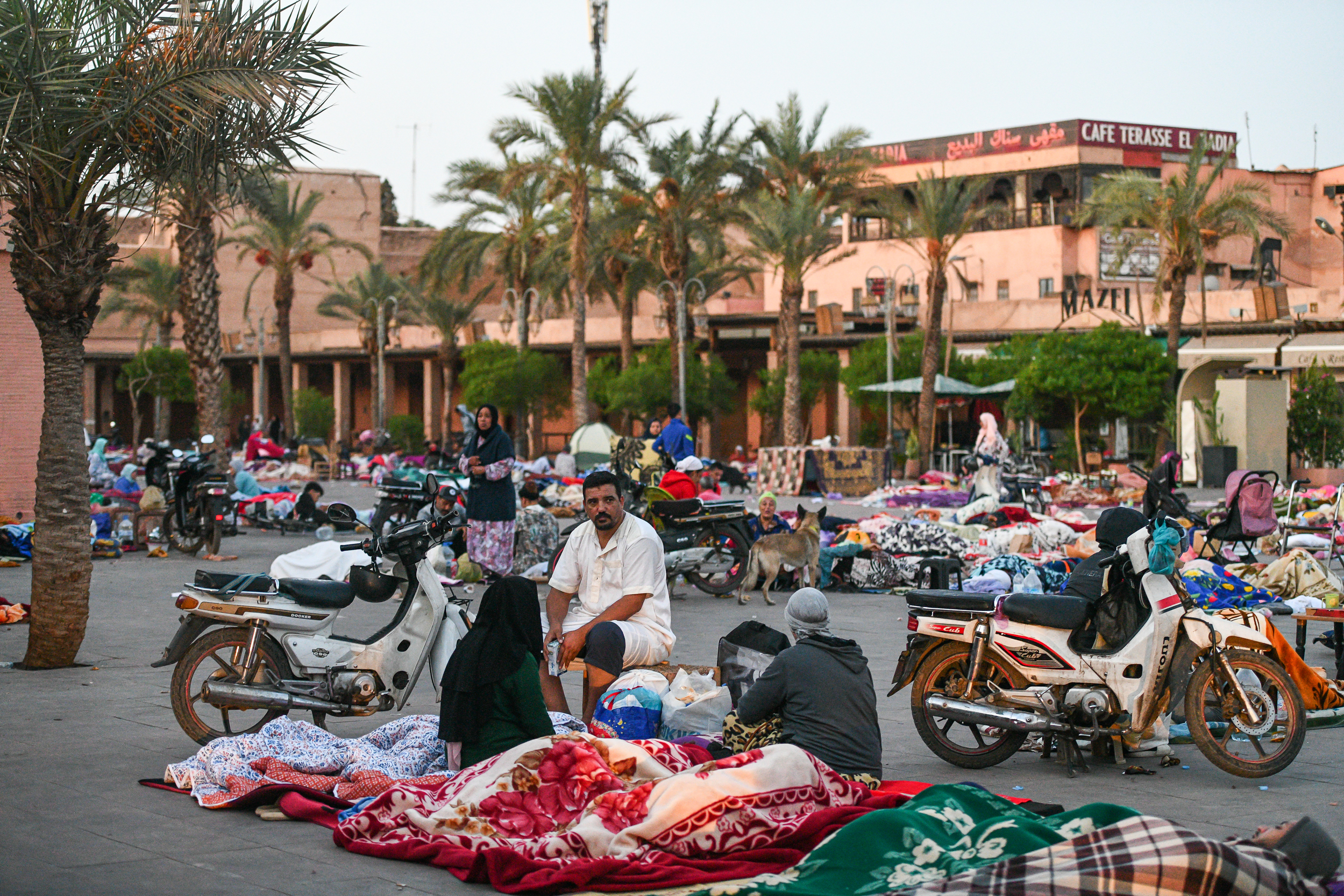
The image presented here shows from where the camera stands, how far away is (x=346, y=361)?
60.9 metres

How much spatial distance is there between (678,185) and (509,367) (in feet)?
43.3

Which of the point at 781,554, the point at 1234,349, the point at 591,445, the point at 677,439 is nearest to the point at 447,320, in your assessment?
the point at 591,445

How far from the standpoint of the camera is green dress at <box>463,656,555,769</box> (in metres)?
5.78

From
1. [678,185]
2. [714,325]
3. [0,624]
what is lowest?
[0,624]

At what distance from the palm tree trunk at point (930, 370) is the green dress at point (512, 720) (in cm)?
2912

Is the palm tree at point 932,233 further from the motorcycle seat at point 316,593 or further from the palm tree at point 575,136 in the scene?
the motorcycle seat at point 316,593

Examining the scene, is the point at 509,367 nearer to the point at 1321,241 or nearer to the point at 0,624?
the point at 1321,241

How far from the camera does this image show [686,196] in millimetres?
35750

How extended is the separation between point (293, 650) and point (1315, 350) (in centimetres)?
3062

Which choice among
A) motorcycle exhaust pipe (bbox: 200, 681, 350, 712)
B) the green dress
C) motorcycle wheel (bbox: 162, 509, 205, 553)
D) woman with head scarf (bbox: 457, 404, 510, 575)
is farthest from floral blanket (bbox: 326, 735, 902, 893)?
motorcycle wheel (bbox: 162, 509, 205, 553)

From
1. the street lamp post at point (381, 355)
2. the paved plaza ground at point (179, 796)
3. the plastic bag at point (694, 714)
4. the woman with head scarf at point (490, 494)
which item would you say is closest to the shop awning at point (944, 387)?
the street lamp post at point (381, 355)

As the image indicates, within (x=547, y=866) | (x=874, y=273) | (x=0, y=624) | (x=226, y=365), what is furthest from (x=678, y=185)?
(x=226, y=365)

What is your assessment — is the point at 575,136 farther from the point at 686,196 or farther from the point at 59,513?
the point at 59,513

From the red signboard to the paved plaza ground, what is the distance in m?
46.8
